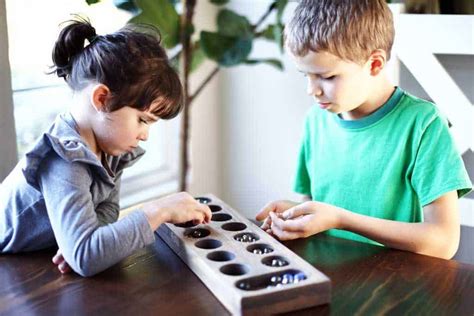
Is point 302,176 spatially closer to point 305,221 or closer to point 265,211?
point 265,211

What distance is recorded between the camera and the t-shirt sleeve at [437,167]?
128 cm

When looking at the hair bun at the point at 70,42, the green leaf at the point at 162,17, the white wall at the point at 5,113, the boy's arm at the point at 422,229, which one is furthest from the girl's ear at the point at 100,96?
the green leaf at the point at 162,17

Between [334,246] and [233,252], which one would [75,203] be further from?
[334,246]

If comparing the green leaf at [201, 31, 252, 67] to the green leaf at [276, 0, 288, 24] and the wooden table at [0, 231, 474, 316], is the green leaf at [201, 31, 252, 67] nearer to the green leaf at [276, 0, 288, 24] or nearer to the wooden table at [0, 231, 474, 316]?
the green leaf at [276, 0, 288, 24]

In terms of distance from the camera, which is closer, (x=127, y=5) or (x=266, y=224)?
(x=266, y=224)

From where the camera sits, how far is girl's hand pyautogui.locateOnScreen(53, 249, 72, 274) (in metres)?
1.11

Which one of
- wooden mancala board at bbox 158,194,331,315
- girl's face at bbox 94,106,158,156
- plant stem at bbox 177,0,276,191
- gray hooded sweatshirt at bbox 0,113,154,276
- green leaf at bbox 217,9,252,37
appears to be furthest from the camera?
green leaf at bbox 217,9,252,37

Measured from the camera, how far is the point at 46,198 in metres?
1.10

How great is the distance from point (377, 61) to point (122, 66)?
1.63 ft

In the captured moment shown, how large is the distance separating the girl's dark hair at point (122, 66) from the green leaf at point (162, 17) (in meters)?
0.69

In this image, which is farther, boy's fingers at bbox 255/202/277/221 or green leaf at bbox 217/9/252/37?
green leaf at bbox 217/9/252/37

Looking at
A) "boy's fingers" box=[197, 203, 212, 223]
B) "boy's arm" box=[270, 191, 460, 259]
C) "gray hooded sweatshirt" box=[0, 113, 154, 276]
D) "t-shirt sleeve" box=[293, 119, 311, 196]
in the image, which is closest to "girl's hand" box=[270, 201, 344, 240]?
"boy's arm" box=[270, 191, 460, 259]

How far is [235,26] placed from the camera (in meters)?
2.19

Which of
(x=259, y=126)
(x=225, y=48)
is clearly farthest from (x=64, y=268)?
(x=259, y=126)
